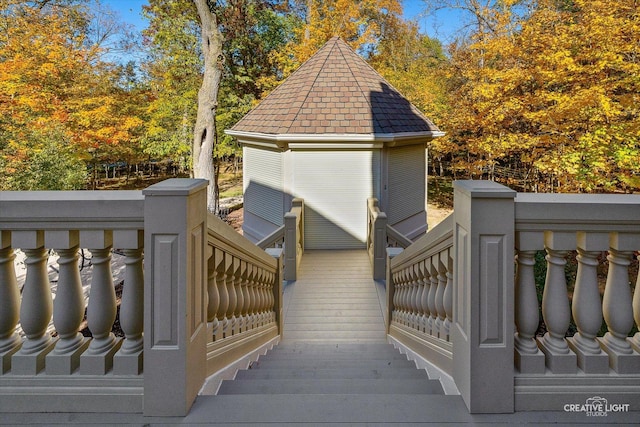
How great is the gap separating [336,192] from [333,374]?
25.3 ft

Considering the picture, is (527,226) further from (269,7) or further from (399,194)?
(269,7)

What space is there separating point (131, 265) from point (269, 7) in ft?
73.4

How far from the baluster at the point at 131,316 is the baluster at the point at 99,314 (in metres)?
0.07

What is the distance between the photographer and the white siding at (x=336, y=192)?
10.7m

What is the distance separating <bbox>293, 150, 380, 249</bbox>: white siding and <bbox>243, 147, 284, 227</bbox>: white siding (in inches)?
21.7

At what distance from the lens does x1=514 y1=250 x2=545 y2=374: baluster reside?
2.14 meters

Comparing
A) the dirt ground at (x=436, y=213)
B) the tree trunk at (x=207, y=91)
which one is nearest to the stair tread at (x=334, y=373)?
the tree trunk at (x=207, y=91)

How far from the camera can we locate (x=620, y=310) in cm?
212

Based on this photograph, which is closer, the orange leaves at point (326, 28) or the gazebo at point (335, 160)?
the gazebo at point (335, 160)

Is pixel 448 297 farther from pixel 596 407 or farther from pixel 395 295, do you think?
pixel 395 295

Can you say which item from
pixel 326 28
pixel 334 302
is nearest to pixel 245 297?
pixel 334 302

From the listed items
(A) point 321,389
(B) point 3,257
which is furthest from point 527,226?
(B) point 3,257

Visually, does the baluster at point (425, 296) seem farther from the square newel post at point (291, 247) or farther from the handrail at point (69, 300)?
the square newel post at point (291, 247)

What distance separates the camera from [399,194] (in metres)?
11.4
